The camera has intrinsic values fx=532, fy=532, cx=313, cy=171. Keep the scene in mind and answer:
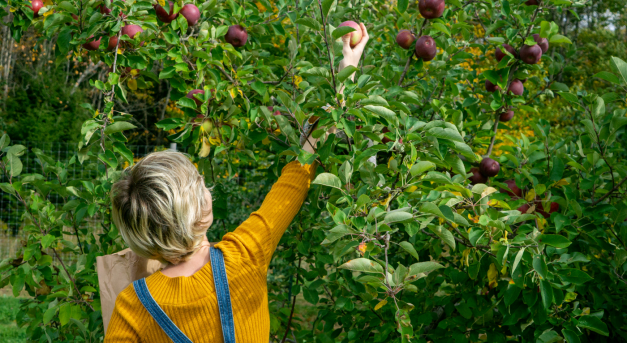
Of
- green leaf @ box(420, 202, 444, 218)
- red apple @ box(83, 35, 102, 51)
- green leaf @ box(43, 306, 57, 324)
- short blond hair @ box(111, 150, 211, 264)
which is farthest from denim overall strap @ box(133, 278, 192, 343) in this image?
red apple @ box(83, 35, 102, 51)

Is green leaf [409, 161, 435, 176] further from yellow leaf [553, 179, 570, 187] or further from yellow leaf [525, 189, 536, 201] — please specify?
yellow leaf [553, 179, 570, 187]

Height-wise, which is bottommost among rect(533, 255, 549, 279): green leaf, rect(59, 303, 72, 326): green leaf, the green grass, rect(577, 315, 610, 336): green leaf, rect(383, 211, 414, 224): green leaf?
the green grass

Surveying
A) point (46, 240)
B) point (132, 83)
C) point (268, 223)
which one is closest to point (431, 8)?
point (268, 223)

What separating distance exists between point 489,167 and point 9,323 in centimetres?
450

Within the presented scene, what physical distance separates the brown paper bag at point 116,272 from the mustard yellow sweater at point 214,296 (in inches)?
7.9

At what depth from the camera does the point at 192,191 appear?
119 centimetres

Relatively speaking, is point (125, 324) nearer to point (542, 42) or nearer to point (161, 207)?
point (161, 207)

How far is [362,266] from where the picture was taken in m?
1.15

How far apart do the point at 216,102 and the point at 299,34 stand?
649 mm

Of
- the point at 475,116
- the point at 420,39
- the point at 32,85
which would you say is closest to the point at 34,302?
the point at 420,39

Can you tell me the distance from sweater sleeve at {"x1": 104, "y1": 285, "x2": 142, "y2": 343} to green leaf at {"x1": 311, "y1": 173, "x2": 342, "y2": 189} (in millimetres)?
490

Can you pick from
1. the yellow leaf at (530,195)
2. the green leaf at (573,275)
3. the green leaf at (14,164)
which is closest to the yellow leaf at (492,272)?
the green leaf at (573,275)

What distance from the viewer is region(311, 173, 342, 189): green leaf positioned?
1239 mm

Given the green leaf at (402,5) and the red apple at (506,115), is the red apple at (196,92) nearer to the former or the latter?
the green leaf at (402,5)
